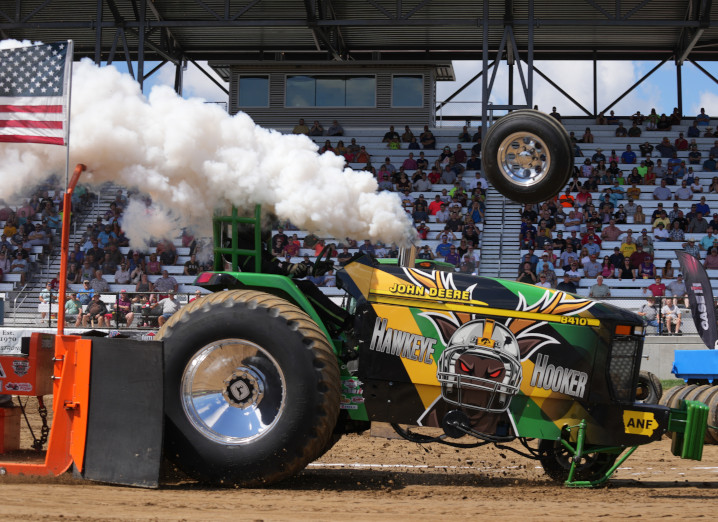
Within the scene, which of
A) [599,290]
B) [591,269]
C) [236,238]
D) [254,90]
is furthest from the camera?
[254,90]

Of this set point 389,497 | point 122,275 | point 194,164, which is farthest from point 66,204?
point 122,275

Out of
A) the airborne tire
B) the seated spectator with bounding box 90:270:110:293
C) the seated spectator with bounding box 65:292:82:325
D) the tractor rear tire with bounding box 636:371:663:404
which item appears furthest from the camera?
the seated spectator with bounding box 90:270:110:293

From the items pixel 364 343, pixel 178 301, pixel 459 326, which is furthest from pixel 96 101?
pixel 178 301

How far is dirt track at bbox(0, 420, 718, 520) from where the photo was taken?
5.42m

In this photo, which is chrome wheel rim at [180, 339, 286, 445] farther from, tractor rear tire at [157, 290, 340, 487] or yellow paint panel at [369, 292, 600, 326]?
yellow paint panel at [369, 292, 600, 326]

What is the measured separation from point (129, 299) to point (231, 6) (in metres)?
11.0

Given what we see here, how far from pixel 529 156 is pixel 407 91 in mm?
18655

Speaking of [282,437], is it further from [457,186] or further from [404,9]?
[404,9]

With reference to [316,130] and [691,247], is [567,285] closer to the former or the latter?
[691,247]

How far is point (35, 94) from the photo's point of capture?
263 inches

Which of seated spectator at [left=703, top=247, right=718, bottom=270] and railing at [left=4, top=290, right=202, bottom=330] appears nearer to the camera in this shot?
railing at [left=4, top=290, right=202, bottom=330]

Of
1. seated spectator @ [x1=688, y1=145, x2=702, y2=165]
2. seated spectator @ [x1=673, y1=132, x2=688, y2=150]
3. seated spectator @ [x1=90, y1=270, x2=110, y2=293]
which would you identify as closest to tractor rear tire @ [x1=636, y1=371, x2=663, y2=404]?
seated spectator @ [x1=90, y1=270, x2=110, y2=293]

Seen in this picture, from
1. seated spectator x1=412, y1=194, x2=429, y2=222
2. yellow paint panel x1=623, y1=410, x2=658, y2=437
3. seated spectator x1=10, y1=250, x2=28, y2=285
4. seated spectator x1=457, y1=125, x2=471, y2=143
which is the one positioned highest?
seated spectator x1=457, y1=125, x2=471, y2=143

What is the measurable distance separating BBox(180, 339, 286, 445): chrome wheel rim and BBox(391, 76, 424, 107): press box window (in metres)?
21.9
